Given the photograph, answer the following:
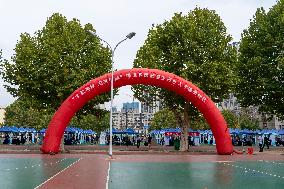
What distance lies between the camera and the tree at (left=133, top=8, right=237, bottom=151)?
36438 mm

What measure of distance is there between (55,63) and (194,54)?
41.0 feet

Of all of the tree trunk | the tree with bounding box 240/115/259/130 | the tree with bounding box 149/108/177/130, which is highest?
the tree with bounding box 149/108/177/130

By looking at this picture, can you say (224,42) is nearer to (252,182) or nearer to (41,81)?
(41,81)

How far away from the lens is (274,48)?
38375 millimetres

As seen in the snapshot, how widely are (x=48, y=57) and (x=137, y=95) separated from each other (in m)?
10.1

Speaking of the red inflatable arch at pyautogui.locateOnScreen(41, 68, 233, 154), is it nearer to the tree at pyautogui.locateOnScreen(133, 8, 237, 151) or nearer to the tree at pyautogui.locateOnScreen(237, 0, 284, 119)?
the tree at pyautogui.locateOnScreen(133, 8, 237, 151)

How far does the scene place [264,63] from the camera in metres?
38.8

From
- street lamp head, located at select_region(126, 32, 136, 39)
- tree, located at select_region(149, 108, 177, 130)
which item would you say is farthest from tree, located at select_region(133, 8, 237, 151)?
tree, located at select_region(149, 108, 177, 130)

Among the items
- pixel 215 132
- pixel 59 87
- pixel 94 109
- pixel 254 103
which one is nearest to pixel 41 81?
pixel 59 87

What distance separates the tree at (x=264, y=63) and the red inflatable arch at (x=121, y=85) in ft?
27.7

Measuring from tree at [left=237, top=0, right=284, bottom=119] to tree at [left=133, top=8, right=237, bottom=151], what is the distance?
8.00ft

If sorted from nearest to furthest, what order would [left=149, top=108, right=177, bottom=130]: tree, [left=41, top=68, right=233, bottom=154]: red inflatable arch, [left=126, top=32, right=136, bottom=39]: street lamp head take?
1. [left=126, top=32, right=136, bottom=39]: street lamp head
2. [left=41, top=68, right=233, bottom=154]: red inflatable arch
3. [left=149, top=108, right=177, bottom=130]: tree

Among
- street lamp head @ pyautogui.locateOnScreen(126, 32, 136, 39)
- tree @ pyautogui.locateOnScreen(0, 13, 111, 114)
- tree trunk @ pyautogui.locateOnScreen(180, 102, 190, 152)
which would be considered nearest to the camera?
street lamp head @ pyautogui.locateOnScreen(126, 32, 136, 39)

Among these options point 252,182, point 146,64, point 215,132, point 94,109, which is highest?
point 146,64
